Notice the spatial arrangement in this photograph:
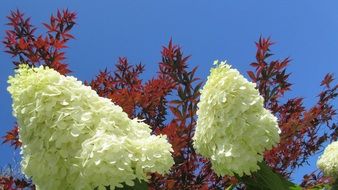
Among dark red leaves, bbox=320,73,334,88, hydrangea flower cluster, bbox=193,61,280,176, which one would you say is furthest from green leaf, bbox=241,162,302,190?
dark red leaves, bbox=320,73,334,88

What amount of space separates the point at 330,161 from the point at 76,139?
14.9ft

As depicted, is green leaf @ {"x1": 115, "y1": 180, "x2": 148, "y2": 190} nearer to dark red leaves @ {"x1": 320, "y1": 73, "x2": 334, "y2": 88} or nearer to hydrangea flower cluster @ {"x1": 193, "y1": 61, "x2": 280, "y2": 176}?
hydrangea flower cluster @ {"x1": 193, "y1": 61, "x2": 280, "y2": 176}

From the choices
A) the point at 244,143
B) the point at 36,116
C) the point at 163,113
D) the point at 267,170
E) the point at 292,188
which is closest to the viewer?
the point at 36,116

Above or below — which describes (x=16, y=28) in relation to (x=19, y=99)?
above

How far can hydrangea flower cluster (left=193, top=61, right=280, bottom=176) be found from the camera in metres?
3.66

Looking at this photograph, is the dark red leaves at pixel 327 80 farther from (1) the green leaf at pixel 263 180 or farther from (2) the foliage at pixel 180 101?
(1) the green leaf at pixel 263 180

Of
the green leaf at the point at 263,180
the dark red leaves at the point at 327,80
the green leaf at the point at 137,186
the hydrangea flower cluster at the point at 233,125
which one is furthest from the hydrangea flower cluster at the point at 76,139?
the dark red leaves at the point at 327,80

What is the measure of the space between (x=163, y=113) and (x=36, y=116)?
2464 mm

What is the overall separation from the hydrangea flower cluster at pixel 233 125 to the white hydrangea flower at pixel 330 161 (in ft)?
11.0

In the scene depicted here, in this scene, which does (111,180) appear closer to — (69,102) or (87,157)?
(87,157)

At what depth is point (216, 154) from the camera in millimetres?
3752

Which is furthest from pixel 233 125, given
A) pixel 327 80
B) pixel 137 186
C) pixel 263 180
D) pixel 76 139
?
pixel 327 80

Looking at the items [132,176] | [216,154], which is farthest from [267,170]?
[132,176]

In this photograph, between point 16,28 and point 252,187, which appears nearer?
point 252,187
